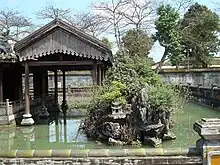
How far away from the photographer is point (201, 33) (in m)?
37.4

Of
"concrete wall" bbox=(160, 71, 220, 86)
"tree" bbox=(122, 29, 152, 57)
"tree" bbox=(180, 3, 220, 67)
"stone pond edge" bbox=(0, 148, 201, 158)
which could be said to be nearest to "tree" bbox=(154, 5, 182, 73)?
"tree" bbox=(122, 29, 152, 57)

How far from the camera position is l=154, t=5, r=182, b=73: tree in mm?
34469

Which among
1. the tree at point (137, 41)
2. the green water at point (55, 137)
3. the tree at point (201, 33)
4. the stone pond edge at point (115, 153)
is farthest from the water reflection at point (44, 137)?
the tree at point (201, 33)

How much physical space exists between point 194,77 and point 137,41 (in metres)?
6.21

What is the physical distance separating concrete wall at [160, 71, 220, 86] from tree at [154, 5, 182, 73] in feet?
5.23

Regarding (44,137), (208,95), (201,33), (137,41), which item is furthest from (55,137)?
(201,33)

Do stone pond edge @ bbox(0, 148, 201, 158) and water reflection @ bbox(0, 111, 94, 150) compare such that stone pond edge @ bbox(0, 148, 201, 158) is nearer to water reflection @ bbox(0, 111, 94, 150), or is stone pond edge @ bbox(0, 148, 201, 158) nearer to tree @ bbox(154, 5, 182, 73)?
water reflection @ bbox(0, 111, 94, 150)

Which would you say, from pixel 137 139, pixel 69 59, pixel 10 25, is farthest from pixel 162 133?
pixel 10 25

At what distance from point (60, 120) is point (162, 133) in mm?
8107

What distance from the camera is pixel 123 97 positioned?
1157 cm

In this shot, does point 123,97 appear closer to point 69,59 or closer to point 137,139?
point 137,139

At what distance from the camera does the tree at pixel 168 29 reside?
113ft

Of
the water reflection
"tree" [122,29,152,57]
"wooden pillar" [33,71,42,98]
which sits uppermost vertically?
"tree" [122,29,152,57]

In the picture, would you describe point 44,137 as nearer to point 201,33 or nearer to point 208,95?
point 208,95
